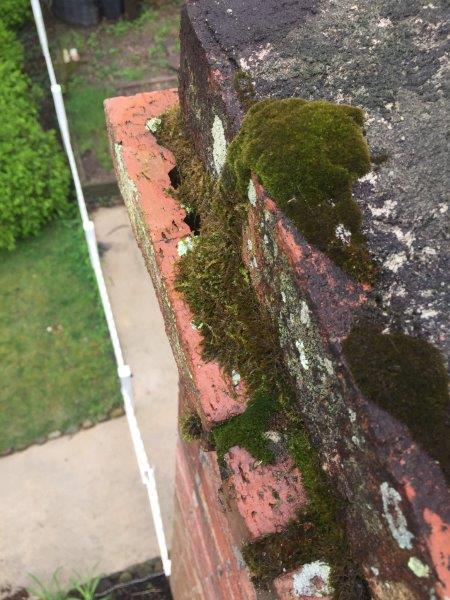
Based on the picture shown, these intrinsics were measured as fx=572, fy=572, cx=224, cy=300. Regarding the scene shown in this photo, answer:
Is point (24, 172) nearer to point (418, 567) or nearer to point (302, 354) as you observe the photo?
point (302, 354)

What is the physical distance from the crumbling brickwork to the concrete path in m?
2.98

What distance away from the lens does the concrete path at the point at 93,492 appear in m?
4.44

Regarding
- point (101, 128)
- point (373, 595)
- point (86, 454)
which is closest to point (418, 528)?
point (373, 595)

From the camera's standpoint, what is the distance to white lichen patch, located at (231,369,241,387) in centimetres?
140

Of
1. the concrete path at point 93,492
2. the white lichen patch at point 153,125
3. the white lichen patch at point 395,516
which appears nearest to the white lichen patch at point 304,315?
the white lichen patch at point 395,516

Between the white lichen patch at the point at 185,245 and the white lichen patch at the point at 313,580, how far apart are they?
2.75ft

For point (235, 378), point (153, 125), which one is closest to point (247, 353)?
point (235, 378)

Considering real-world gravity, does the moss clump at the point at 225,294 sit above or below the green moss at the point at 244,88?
below

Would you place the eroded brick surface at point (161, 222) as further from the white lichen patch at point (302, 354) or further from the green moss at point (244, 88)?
the green moss at point (244, 88)

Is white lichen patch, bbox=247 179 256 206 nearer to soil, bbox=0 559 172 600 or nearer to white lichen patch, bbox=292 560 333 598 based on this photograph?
white lichen patch, bbox=292 560 333 598

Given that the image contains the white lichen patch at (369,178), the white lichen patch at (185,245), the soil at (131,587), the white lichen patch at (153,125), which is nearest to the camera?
the white lichen patch at (369,178)

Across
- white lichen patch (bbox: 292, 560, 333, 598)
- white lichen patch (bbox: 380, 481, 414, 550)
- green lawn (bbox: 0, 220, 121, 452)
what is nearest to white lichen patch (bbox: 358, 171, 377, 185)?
white lichen patch (bbox: 380, 481, 414, 550)

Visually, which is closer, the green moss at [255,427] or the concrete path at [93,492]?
the green moss at [255,427]

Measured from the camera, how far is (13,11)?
7859 mm
